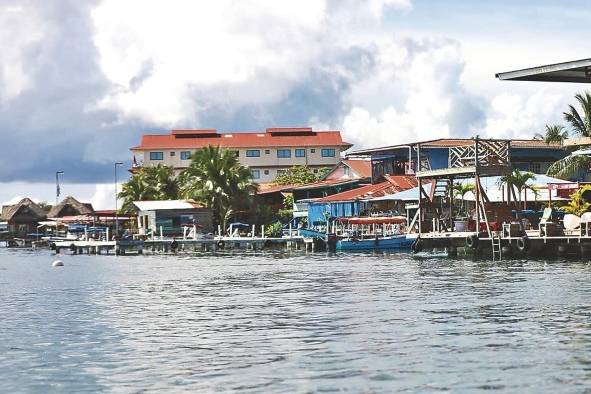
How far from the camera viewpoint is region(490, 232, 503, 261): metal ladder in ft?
187

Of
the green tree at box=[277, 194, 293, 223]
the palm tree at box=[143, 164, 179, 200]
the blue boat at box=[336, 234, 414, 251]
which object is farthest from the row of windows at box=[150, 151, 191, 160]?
the blue boat at box=[336, 234, 414, 251]

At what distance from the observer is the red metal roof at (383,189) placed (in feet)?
306

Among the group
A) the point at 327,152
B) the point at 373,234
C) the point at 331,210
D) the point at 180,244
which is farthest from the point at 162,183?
the point at 373,234

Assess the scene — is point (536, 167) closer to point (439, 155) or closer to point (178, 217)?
point (439, 155)

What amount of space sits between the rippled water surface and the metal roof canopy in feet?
21.0

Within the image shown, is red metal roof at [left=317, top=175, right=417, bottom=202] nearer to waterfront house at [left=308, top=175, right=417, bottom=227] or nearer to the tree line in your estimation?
Result: waterfront house at [left=308, top=175, right=417, bottom=227]

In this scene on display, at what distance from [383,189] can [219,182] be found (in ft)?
61.7

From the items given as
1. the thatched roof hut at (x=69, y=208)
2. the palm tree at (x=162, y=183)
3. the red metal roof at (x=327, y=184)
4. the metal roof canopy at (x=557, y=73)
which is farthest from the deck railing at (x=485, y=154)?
the thatched roof hut at (x=69, y=208)

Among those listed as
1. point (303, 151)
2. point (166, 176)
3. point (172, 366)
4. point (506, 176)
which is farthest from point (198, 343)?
point (303, 151)

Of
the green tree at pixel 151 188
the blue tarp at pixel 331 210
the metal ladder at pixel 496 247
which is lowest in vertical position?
the metal ladder at pixel 496 247

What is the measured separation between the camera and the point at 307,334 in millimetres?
24859

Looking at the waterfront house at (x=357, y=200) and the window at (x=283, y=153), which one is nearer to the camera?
the waterfront house at (x=357, y=200)

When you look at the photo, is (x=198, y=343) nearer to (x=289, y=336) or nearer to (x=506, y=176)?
(x=289, y=336)

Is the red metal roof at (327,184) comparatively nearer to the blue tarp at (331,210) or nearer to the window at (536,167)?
the blue tarp at (331,210)
